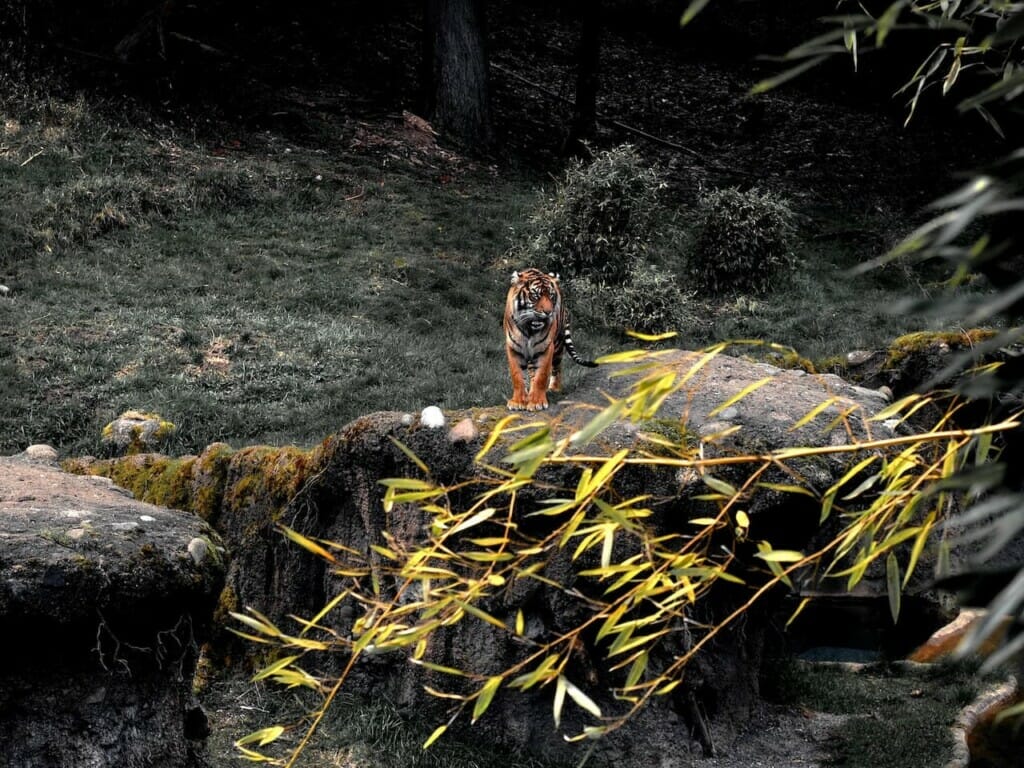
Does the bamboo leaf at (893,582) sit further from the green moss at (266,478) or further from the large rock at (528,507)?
the green moss at (266,478)

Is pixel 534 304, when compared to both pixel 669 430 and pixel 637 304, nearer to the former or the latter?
pixel 669 430

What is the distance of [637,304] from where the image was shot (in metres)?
12.8

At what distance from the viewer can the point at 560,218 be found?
14.1 metres

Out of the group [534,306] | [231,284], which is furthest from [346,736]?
[231,284]

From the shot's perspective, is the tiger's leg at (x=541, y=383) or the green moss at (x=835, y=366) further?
the green moss at (x=835, y=366)

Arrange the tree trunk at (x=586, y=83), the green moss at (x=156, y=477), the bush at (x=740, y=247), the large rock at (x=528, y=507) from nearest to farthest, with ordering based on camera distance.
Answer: the large rock at (x=528, y=507)
the green moss at (x=156, y=477)
the bush at (x=740, y=247)
the tree trunk at (x=586, y=83)

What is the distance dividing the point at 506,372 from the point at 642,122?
11545 mm

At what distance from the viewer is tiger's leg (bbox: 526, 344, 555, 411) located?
7.25 meters

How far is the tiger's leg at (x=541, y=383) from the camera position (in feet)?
23.8

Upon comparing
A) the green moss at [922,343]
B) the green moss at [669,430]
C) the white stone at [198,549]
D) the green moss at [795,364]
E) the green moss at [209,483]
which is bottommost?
the green moss at [209,483]

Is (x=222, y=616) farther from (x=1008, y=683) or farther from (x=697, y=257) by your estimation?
(x=697, y=257)

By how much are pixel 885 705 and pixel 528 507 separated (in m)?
3.03

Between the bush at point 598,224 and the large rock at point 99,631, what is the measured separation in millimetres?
9012

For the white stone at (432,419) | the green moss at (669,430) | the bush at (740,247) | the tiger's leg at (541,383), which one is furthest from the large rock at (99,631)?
the bush at (740,247)
